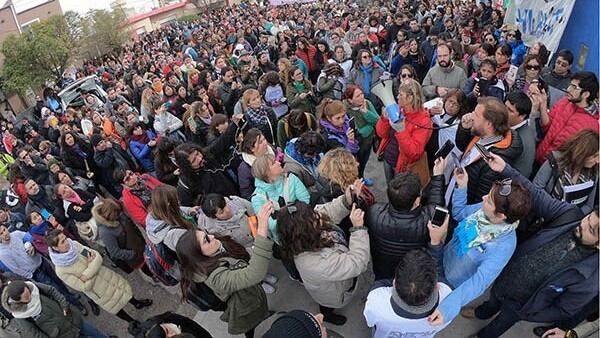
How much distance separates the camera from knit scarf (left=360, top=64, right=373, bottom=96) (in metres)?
5.59

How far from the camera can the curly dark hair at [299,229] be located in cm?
234

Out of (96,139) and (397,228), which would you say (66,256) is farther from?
(397,228)

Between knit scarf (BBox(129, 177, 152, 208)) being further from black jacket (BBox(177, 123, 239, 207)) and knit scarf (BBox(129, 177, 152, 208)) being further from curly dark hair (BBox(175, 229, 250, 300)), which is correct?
curly dark hair (BBox(175, 229, 250, 300))

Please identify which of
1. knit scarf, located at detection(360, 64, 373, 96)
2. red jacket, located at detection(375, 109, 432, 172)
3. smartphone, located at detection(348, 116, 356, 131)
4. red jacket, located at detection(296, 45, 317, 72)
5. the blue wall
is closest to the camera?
red jacket, located at detection(375, 109, 432, 172)

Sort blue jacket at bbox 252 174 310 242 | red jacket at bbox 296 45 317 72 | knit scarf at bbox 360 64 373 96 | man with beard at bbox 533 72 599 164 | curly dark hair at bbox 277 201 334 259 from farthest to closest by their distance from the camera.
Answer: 1. red jacket at bbox 296 45 317 72
2. knit scarf at bbox 360 64 373 96
3. blue jacket at bbox 252 174 310 242
4. man with beard at bbox 533 72 599 164
5. curly dark hair at bbox 277 201 334 259

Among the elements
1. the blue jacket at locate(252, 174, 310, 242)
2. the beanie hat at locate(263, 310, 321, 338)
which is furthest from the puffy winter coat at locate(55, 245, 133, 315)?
the beanie hat at locate(263, 310, 321, 338)

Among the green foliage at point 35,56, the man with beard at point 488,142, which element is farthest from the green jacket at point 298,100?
the green foliage at point 35,56

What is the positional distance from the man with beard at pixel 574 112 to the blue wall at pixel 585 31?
8.36 ft

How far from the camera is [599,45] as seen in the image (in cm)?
494

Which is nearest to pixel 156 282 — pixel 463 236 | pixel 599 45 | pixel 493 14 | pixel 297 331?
pixel 297 331

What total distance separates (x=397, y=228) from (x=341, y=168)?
72 centimetres

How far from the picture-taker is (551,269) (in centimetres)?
220

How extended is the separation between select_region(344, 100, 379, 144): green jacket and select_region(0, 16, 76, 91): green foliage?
74.4 ft

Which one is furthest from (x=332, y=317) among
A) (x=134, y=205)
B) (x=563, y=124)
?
(x=563, y=124)
